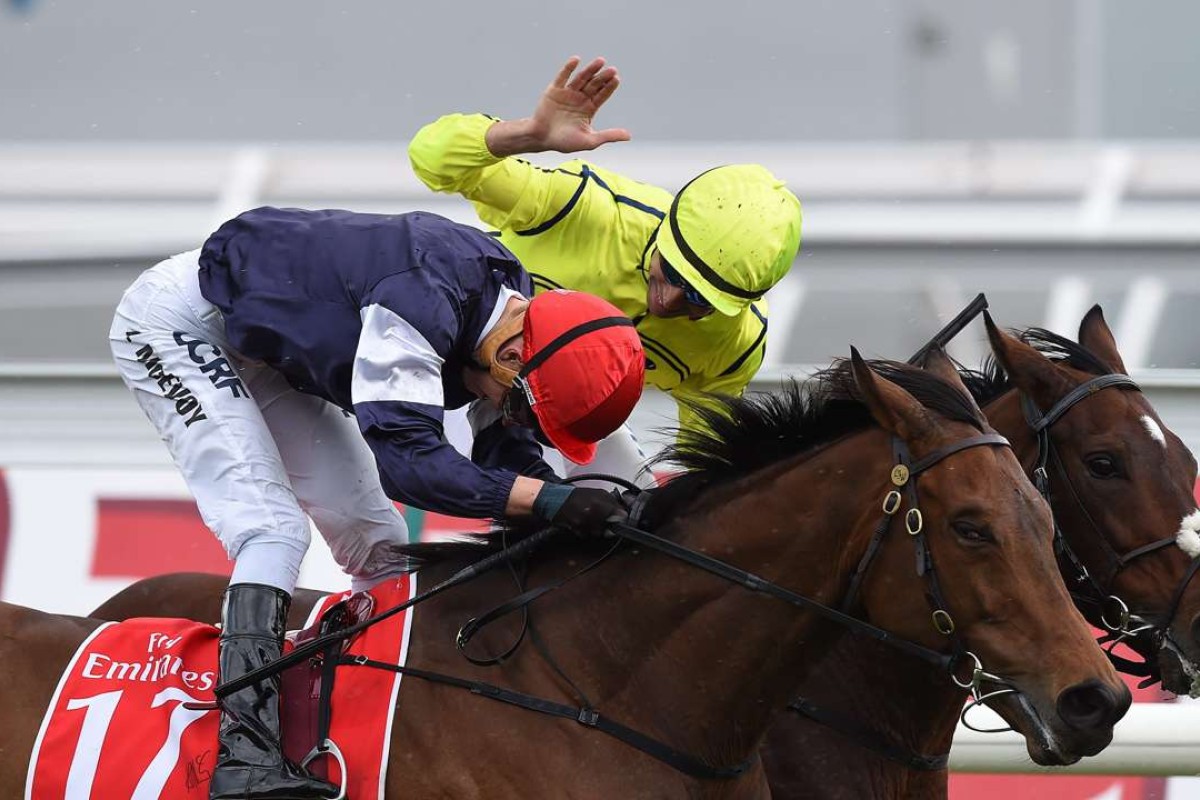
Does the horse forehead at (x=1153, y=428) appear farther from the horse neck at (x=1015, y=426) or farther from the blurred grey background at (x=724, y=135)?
the blurred grey background at (x=724, y=135)

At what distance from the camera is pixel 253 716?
2.67 meters

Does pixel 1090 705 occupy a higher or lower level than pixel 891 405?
lower

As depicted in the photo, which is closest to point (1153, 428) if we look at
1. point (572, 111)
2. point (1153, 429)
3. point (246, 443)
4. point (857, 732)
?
point (1153, 429)

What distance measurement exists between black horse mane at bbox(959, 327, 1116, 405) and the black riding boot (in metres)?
1.57

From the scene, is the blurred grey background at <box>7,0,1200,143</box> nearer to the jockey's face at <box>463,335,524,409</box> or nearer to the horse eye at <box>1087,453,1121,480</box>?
the horse eye at <box>1087,453,1121,480</box>

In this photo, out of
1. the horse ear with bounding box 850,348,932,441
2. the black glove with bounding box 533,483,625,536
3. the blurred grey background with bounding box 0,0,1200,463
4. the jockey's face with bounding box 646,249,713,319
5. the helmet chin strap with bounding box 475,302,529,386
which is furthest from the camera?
the blurred grey background with bounding box 0,0,1200,463

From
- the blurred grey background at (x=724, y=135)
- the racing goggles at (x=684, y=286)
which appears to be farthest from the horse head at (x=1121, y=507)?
the blurred grey background at (x=724, y=135)

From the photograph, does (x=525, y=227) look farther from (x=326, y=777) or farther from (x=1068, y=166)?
(x=1068, y=166)

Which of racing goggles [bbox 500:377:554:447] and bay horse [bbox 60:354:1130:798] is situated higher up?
racing goggles [bbox 500:377:554:447]

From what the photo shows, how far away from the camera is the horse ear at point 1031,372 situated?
135 inches

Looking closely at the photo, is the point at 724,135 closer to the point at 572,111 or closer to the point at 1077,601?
the point at 572,111

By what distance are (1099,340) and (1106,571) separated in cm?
58

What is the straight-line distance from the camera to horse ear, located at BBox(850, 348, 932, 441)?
259 centimetres

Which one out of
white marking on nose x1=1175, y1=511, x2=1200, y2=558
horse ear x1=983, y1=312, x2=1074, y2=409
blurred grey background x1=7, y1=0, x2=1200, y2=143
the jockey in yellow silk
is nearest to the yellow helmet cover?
the jockey in yellow silk
